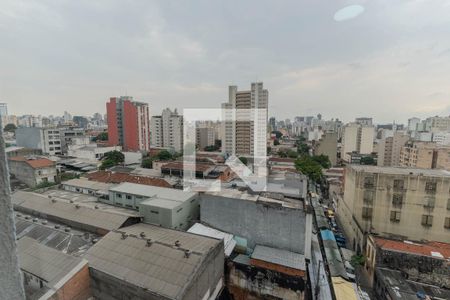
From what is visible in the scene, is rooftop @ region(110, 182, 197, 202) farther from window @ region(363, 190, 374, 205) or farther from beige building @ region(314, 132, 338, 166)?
beige building @ region(314, 132, 338, 166)

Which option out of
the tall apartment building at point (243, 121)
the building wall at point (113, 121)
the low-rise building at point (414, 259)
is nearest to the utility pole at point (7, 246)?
the low-rise building at point (414, 259)

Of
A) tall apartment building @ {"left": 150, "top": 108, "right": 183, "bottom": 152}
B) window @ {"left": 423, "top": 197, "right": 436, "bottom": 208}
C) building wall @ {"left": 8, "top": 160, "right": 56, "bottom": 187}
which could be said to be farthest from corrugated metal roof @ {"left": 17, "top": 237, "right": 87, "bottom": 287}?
tall apartment building @ {"left": 150, "top": 108, "right": 183, "bottom": 152}

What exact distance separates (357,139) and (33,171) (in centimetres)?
3191

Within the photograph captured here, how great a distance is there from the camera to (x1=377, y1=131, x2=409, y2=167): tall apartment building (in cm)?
2416

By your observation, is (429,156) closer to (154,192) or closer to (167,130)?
(154,192)

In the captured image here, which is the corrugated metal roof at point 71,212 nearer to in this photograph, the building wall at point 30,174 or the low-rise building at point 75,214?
the low-rise building at point 75,214

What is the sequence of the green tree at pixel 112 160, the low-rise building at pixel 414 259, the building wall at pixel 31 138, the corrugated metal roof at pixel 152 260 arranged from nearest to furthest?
the corrugated metal roof at pixel 152 260 → the low-rise building at pixel 414 259 → the green tree at pixel 112 160 → the building wall at pixel 31 138

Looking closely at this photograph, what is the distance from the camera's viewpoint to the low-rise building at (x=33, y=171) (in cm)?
1315

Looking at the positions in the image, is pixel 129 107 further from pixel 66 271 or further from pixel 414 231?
pixel 414 231

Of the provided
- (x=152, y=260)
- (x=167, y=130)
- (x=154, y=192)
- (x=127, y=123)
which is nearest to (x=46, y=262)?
(x=152, y=260)

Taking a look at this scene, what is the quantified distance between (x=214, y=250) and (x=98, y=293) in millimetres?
2643

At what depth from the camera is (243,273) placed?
240 inches

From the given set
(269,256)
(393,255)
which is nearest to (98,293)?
(269,256)

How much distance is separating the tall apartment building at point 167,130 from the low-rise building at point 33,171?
50.3 ft
